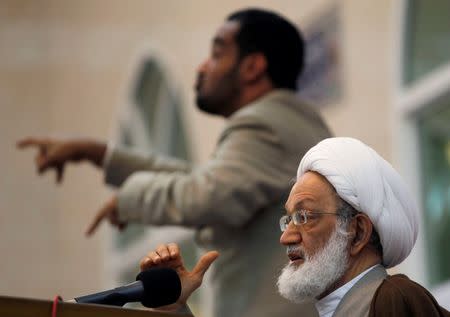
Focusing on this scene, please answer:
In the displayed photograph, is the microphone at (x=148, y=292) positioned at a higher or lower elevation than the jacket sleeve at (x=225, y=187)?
higher

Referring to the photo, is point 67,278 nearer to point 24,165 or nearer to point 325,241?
point 24,165

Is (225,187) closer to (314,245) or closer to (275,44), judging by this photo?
(275,44)

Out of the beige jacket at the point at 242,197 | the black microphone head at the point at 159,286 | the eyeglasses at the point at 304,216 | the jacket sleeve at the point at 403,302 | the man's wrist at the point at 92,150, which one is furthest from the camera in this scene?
the man's wrist at the point at 92,150

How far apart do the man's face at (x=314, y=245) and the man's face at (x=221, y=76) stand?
1.39 m

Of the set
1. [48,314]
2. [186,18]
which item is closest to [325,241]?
[48,314]

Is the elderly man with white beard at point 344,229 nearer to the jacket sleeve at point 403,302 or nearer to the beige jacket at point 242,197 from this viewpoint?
the jacket sleeve at point 403,302

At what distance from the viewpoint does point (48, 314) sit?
8.29 feet

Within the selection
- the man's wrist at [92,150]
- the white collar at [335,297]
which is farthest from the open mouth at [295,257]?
the man's wrist at [92,150]

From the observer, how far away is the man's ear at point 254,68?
14.0ft

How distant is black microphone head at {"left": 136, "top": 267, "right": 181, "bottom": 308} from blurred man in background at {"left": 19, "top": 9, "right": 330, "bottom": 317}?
78cm

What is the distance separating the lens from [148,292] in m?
2.77

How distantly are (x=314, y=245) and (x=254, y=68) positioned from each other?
4.95 ft

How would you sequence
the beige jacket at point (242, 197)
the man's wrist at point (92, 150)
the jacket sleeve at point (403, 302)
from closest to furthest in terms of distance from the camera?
the jacket sleeve at point (403, 302), the beige jacket at point (242, 197), the man's wrist at point (92, 150)

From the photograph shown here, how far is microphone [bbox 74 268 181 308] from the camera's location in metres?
2.70
